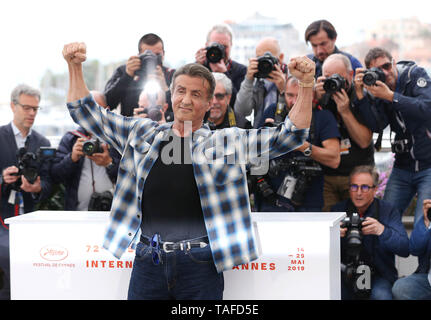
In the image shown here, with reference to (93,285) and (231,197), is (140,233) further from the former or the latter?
(93,285)

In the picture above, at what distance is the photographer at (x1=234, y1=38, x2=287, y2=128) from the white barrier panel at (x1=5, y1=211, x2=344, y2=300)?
3.95 feet

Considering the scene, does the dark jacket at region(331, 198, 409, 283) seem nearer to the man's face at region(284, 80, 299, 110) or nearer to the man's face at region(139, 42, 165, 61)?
the man's face at region(284, 80, 299, 110)

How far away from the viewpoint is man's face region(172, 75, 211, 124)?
8.19ft

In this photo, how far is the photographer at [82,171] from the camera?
4.16 metres

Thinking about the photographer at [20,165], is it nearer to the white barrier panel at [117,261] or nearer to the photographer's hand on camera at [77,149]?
the photographer's hand on camera at [77,149]

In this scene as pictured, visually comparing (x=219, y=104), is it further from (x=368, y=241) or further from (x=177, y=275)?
(x=177, y=275)

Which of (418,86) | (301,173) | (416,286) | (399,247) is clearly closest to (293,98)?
(301,173)

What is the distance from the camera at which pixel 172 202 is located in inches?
94.7

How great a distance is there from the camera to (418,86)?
4.02 metres

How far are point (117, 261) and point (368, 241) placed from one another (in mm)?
1649

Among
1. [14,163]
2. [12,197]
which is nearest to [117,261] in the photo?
[12,197]

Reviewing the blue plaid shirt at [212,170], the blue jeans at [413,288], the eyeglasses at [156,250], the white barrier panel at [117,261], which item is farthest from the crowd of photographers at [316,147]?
the eyeglasses at [156,250]

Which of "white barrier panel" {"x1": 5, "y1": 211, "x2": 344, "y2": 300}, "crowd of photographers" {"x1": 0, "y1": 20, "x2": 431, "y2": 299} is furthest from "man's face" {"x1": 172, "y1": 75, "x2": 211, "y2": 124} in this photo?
"crowd of photographers" {"x1": 0, "y1": 20, "x2": 431, "y2": 299}

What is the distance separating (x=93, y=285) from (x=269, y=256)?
923 mm
